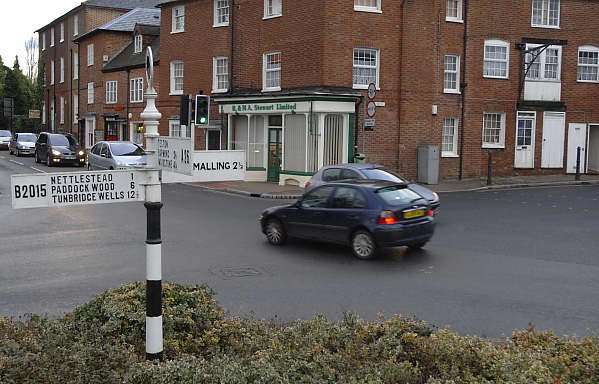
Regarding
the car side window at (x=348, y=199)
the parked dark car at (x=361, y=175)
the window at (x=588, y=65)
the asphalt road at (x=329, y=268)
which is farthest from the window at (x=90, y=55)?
the car side window at (x=348, y=199)

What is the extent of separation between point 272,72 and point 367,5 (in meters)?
5.15

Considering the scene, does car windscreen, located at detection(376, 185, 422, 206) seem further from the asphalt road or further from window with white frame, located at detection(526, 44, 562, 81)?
window with white frame, located at detection(526, 44, 562, 81)

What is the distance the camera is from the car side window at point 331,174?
58.4 ft

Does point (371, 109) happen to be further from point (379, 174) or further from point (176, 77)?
point (176, 77)

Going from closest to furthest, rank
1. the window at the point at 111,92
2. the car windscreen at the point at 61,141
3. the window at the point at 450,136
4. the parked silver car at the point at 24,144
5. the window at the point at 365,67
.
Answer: the window at the point at 365,67, the window at the point at 450,136, the car windscreen at the point at 61,141, the window at the point at 111,92, the parked silver car at the point at 24,144

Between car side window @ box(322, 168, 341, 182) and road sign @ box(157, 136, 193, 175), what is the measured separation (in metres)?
12.1

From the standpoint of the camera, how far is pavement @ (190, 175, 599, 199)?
25.2 meters

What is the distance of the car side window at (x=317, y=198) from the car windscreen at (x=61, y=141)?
27.4 meters

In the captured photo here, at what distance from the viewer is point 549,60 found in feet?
105

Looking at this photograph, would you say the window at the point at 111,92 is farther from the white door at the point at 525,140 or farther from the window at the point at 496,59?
the white door at the point at 525,140

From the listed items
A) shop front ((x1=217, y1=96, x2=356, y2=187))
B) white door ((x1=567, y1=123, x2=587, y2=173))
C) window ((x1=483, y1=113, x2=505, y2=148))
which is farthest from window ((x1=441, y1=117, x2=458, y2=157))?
white door ((x1=567, y1=123, x2=587, y2=173))

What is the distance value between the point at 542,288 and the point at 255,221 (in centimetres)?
886

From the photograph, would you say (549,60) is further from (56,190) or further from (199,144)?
(56,190)

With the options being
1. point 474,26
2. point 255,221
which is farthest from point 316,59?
point 255,221
